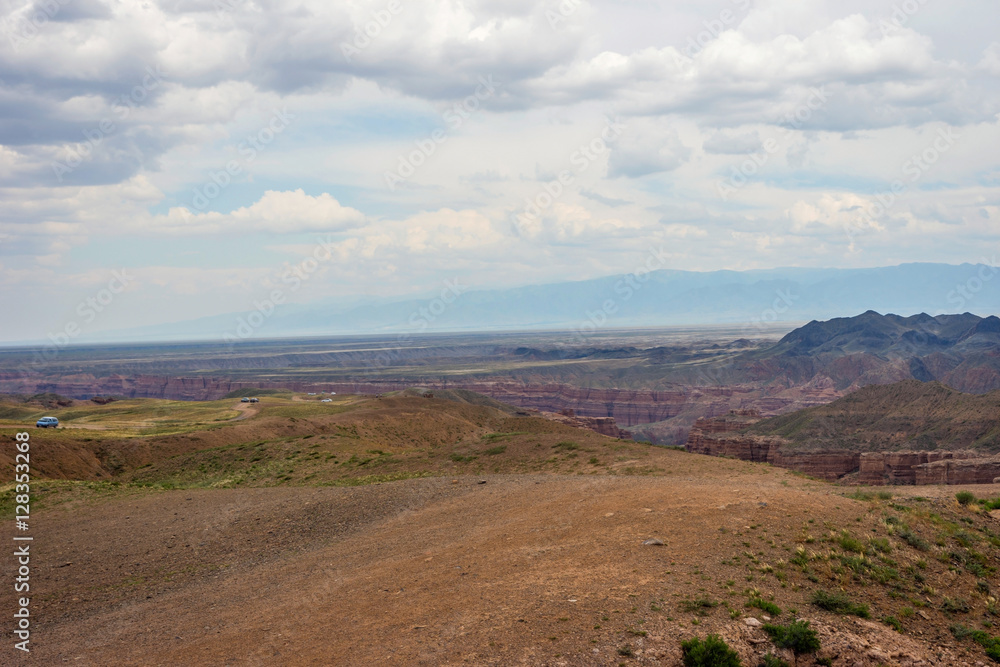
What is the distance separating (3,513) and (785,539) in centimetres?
2722

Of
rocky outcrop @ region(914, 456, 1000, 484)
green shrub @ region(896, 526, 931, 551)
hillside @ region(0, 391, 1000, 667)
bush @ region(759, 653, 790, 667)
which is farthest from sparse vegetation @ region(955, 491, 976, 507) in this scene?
rocky outcrop @ region(914, 456, 1000, 484)

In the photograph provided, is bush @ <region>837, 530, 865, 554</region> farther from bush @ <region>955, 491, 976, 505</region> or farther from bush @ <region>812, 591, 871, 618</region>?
bush @ <region>955, 491, 976, 505</region>

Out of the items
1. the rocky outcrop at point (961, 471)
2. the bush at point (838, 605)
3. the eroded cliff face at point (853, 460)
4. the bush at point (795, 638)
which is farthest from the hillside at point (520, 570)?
the eroded cliff face at point (853, 460)

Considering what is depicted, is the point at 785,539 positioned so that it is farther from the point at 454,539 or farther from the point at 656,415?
the point at 656,415

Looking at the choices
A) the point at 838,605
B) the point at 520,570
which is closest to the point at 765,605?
the point at 838,605

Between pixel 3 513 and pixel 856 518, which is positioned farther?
pixel 3 513

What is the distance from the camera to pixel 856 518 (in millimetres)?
17078

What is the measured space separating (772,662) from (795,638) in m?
0.73

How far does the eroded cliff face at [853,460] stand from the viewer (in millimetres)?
52062

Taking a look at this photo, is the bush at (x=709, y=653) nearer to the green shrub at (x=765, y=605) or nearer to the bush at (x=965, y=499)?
the green shrub at (x=765, y=605)

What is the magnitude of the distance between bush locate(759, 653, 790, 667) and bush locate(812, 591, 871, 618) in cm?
200

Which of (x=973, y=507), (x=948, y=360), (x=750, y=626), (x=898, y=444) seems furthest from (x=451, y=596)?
(x=948, y=360)

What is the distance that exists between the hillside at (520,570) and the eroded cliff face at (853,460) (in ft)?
114

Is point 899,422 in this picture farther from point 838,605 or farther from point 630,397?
point 630,397
